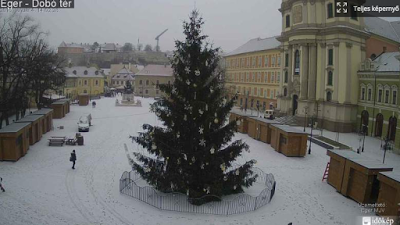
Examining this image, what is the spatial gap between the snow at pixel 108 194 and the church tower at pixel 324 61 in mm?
15148

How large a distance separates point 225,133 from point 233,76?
204ft

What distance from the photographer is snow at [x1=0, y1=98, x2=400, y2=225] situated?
1466 cm

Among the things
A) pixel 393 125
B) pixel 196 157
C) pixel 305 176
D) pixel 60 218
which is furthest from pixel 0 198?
pixel 393 125

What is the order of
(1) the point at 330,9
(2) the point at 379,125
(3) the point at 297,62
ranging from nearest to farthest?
(2) the point at 379,125 → (1) the point at 330,9 → (3) the point at 297,62

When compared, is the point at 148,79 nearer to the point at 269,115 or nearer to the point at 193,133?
the point at 269,115

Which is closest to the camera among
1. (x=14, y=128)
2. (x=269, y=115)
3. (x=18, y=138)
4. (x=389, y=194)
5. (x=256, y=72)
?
(x=389, y=194)

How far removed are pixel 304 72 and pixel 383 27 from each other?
1672 cm

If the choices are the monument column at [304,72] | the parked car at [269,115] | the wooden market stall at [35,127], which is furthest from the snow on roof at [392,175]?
the parked car at [269,115]

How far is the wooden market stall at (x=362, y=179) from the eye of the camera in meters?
16.7

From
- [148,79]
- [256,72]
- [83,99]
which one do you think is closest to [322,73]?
[256,72]

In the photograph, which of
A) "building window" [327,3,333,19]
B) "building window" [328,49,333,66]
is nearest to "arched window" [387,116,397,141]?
"building window" [328,49,333,66]

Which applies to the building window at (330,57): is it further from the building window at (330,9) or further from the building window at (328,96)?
the building window at (330,9)

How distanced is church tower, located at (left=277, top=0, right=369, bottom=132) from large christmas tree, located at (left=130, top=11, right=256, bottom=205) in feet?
97.6

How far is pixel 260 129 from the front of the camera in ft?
112
